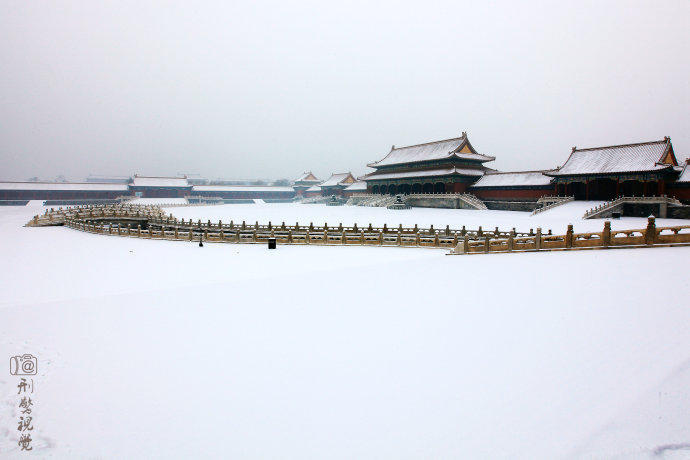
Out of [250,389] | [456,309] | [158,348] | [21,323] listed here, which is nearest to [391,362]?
[250,389]

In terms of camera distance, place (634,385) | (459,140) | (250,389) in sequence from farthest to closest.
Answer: (459,140), (250,389), (634,385)

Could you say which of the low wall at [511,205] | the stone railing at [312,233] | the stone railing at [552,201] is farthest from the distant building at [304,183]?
the stone railing at [552,201]

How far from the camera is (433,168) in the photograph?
53.3 meters

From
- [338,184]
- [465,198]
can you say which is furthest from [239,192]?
[465,198]

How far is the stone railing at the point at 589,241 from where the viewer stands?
43.9 feet

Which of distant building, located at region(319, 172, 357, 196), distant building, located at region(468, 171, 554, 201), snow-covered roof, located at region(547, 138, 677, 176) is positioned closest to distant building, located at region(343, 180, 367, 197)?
distant building, located at region(319, 172, 357, 196)

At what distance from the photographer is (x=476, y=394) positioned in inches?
201

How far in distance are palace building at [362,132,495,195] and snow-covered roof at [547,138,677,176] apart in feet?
40.1

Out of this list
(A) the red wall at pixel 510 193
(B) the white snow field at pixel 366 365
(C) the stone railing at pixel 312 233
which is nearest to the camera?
(B) the white snow field at pixel 366 365

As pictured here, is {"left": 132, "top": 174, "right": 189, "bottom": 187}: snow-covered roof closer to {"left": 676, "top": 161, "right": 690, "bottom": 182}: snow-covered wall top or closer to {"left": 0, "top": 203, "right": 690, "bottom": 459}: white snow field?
{"left": 0, "top": 203, "right": 690, "bottom": 459}: white snow field

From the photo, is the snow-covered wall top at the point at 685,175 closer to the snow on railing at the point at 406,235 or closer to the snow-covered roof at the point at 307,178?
the snow on railing at the point at 406,235

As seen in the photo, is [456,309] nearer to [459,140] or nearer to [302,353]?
[302,353]

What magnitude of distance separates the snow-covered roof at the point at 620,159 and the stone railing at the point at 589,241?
23.9 meters

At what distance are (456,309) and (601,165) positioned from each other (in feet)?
123
